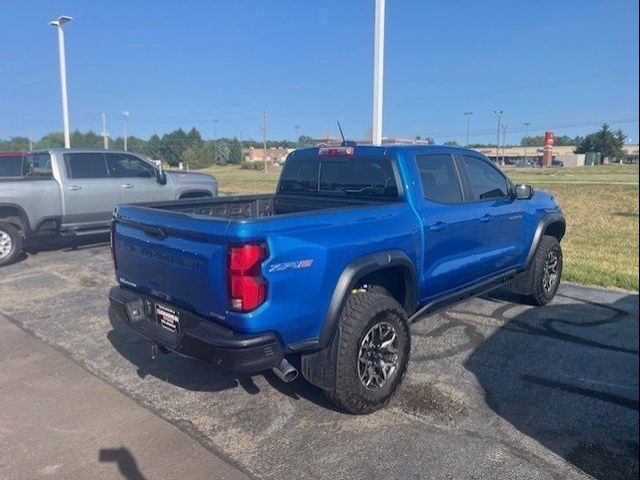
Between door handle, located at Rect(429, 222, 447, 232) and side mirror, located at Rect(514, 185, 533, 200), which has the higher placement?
side mirror, located at Rect(514, 185, 533, 200)

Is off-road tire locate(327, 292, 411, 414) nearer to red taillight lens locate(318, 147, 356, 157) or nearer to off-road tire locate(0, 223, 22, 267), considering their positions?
red taillight lens locate(318, 147, 356, 157)

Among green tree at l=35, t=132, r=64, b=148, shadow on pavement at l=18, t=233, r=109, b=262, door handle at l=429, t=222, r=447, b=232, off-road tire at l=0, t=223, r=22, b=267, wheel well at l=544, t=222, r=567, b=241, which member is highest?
green tree at l=35, t=132, r=64, b=148

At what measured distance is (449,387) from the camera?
4148 mm

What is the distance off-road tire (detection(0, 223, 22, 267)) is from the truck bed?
5.59 meters

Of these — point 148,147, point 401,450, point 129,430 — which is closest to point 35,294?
point 129,430

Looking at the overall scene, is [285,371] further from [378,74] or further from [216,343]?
[378,74]

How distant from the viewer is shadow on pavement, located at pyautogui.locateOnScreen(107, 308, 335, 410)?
4.15m

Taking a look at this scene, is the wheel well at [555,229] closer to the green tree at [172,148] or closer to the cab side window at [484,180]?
the cab side window at [484,180]

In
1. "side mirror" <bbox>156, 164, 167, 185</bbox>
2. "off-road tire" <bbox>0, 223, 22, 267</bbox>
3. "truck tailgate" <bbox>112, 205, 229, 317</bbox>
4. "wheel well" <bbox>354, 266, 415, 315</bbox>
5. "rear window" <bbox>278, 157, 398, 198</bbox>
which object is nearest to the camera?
"truck tailgate" <bbox>112, 205, 229, 317</bbox>

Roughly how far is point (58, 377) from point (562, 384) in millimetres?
4063

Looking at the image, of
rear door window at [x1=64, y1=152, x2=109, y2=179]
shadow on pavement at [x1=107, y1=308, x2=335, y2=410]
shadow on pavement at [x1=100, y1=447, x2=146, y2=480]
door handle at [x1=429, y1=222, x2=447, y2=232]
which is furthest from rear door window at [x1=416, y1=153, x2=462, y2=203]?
rear door window at [x1=64, y1=152, x2=109, y2=179]

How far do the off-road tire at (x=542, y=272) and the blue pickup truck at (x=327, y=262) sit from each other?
0.64m

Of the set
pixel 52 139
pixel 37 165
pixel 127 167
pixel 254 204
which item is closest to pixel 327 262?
pixel 254 204

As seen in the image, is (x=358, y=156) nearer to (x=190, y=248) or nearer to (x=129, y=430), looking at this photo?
(x=190, y=248)
